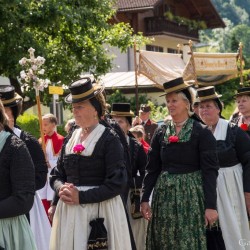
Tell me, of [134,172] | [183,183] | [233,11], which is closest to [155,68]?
[134,172]

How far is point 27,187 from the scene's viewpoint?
4000 mm

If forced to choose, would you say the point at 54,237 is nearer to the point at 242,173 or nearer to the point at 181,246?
the point at 181,246

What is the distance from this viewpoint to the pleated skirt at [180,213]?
18.4 ft

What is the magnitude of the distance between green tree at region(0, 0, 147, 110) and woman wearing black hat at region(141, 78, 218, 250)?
10670 mm

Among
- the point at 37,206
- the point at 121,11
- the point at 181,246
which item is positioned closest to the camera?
the point at 181,246

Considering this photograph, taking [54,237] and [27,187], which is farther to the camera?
[54,237]

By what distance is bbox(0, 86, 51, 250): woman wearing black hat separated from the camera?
5.41 meters

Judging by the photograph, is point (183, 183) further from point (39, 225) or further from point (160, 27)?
point (160, 27)

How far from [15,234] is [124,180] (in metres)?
1.05

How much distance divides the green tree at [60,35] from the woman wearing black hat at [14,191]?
1207cm

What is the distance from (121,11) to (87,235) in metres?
28.9

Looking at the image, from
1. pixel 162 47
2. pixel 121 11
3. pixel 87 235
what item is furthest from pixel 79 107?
pixel 162 47

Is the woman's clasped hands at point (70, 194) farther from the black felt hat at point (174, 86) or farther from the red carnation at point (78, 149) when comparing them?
the black felt hat at point (174, 86)

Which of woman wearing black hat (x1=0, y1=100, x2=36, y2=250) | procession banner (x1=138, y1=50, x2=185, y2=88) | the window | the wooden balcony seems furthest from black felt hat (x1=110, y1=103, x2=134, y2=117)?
the window
